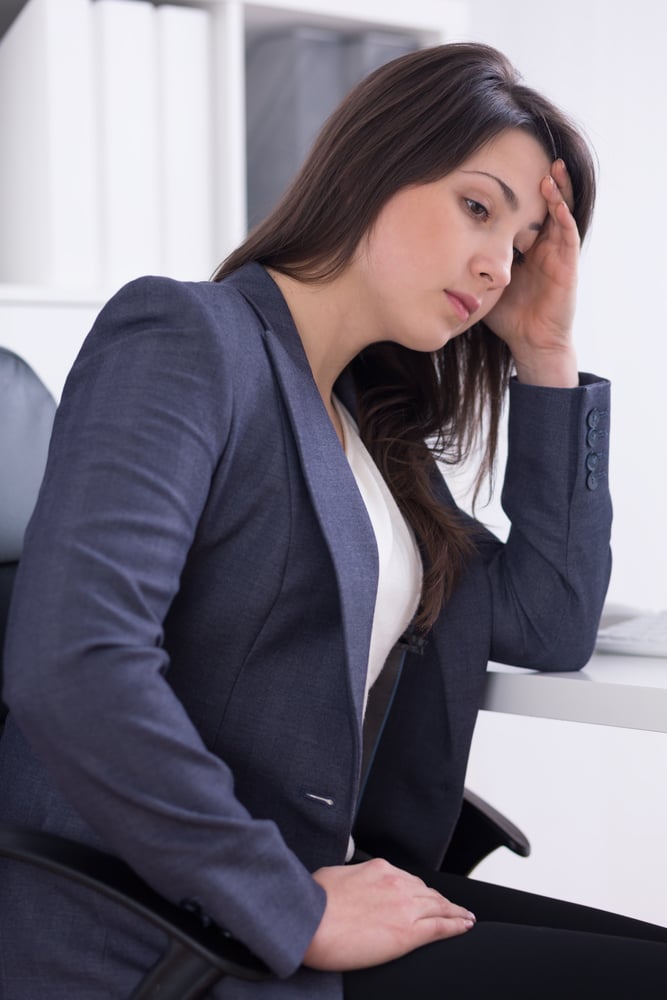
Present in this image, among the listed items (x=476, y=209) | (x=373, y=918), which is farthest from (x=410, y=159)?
(x=373, y=918)

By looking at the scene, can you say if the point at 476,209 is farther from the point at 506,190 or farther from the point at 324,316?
the point at 324,316

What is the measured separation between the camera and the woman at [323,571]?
2.59 ft

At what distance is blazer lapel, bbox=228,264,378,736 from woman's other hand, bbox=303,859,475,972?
5.1 inches

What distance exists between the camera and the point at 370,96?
3.61 feet

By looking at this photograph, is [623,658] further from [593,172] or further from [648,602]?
[648,602]

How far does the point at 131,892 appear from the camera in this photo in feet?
2.57

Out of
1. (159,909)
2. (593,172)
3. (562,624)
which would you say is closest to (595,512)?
(562,624)

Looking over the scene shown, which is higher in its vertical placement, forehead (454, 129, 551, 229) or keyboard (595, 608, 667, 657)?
forehead (454, 129, 551, 229)

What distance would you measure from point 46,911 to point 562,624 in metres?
0.62

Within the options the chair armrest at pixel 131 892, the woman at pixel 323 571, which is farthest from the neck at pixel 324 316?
the chair armrest at pixel 131 892

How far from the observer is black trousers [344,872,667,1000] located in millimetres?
884

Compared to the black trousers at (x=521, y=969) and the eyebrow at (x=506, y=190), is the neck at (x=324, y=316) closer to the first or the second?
the eyebrow at (x=506, y=190)

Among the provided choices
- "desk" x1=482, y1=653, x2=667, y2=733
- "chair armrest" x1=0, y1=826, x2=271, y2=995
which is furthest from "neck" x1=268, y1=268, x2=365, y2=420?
"chair armrest" x1=0, y1=826, x2=271, y2=995

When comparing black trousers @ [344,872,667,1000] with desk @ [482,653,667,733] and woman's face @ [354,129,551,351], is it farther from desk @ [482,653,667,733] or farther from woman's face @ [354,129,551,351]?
woman's face @ [354,129,551,351]
